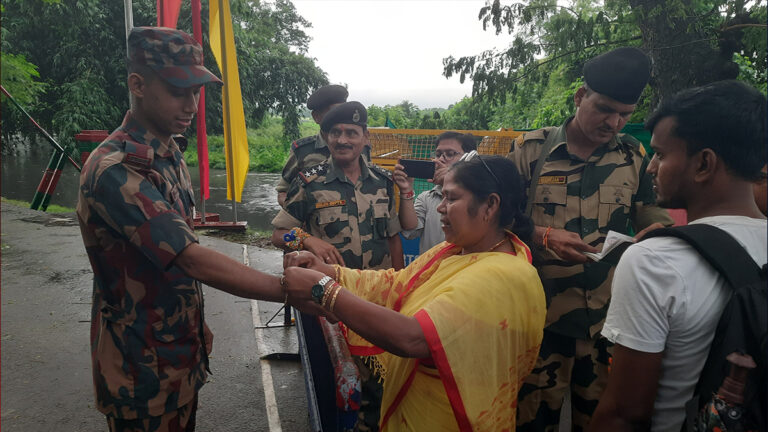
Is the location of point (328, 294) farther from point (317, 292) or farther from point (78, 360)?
point (78, 360)

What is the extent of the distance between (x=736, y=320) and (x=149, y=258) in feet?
6.16

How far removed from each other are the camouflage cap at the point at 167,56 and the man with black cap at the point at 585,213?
1.81 metres

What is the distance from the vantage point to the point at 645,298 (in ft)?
4.22

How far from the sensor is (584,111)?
2.54 metres

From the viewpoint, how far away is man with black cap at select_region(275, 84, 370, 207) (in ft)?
14.4

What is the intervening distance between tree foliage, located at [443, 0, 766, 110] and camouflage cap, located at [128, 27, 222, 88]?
19.3 feet

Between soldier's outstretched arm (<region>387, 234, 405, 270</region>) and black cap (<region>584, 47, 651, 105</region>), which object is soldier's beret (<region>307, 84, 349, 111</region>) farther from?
black cap (<region>584, 47, 651, 105</region>)

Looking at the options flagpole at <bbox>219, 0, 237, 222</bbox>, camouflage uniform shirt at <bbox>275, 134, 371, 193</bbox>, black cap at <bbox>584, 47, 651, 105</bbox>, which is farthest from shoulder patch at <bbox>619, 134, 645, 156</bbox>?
flagpole at <bbox>219, 0, 237, 222</bbox>

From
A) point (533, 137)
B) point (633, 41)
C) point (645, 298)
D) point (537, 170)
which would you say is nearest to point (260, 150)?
point (633, 41)

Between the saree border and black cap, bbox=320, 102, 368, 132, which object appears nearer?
the saree border

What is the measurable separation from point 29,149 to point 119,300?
1042 inches

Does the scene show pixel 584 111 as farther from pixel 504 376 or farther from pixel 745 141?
pixel 504 376

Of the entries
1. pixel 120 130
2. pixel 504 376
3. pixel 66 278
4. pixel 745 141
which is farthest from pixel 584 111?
pixel 66 278

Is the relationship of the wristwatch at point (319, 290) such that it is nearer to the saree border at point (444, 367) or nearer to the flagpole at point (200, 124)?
the saree border at point (444, 367)
